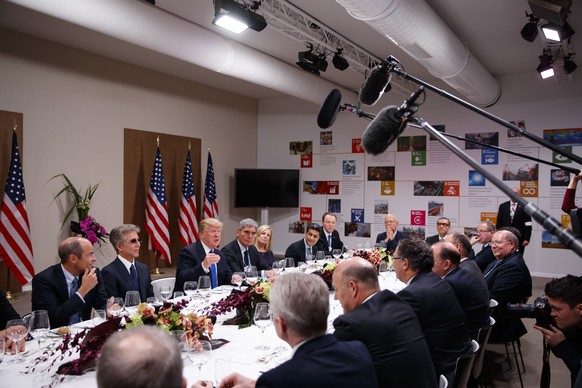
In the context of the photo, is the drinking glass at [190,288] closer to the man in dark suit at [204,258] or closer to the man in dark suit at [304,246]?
the man in dark suit at [204,258]

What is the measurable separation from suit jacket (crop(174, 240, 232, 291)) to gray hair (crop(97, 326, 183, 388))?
325 centimetres

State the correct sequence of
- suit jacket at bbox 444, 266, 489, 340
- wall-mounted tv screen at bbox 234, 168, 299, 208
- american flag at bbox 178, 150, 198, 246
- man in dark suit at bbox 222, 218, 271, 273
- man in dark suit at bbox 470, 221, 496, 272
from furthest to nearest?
wall-mounted tv screen at bbox 234, 168, 299, 208, american flag at bbox 178, 150, 198, 246, man in dark suit at bbox 470, 221, 496, 272, man in dark suit at bbox 222, 218, 271, 273, suit jacket at bbox 444, 266, 489, 340

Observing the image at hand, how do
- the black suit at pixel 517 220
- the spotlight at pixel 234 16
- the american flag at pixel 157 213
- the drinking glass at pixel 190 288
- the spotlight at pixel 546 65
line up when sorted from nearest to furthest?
the drinking glass at pixel 190 288, the spotlight at pixel 234 16, the spotlight at pixel 546 65, the black suit at pixel 517 220, the american flag at pixel 157 213

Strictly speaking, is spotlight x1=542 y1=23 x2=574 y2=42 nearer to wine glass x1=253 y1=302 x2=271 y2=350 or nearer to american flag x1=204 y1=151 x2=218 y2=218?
wine glass x1=253 y1=302 x2=271 y2=350

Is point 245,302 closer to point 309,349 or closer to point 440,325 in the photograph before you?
point 440,325

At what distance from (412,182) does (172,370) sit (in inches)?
368

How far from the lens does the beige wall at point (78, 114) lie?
22.8ft

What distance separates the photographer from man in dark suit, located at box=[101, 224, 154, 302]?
12.6 ft

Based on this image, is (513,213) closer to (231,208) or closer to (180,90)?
(231,208)

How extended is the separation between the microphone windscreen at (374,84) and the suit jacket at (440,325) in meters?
1.33

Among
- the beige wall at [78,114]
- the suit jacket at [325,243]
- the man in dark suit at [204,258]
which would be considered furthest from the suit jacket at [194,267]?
the beige wall at [78,114]

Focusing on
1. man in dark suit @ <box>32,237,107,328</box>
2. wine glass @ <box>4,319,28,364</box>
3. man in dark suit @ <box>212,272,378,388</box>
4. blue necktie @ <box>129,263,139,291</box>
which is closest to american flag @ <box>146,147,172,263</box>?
blue necktie @ <box>129,263,139,291</box>

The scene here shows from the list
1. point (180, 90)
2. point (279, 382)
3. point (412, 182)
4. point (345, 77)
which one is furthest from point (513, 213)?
point (279, 382)

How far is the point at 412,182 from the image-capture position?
10.0 m
